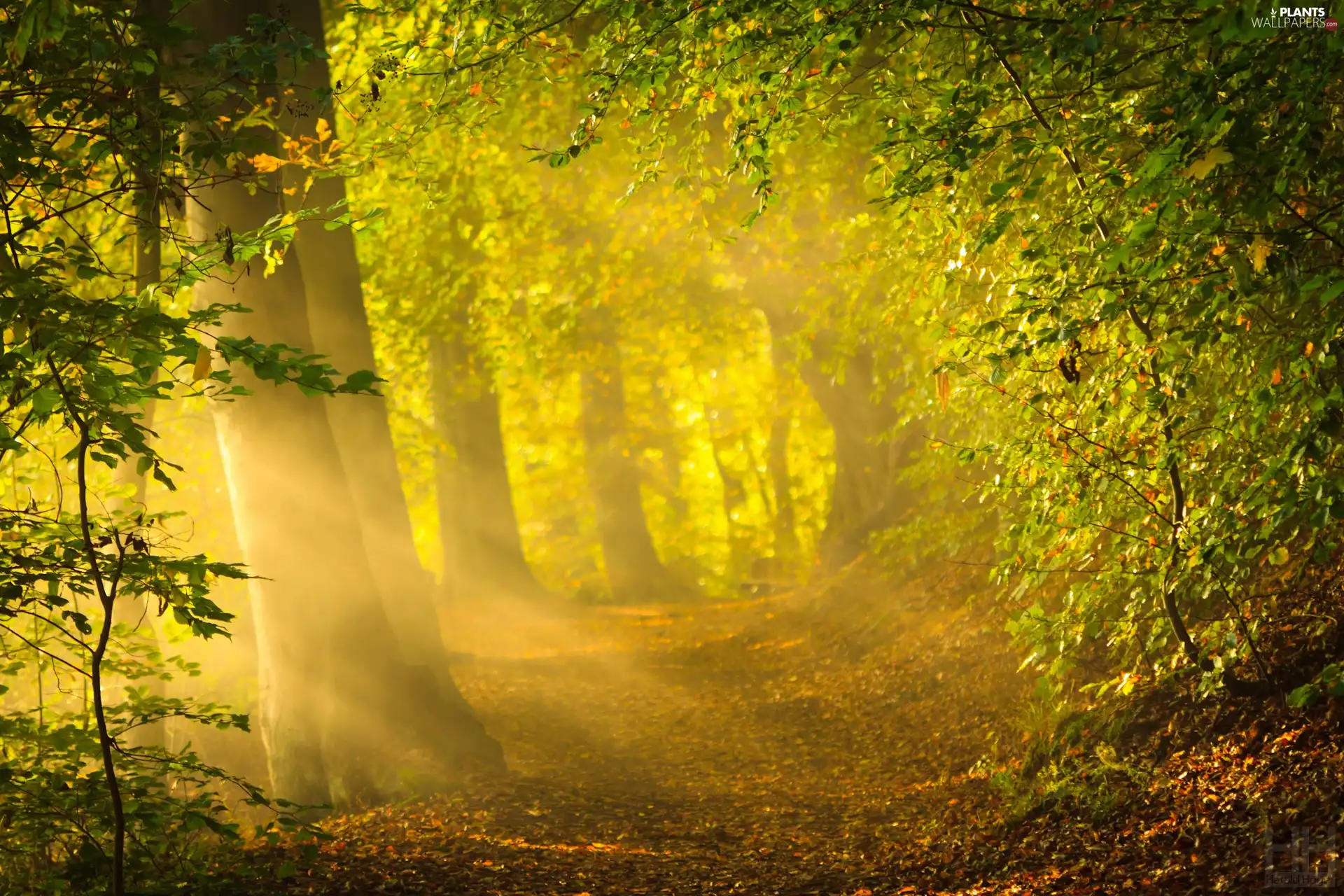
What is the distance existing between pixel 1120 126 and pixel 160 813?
560 centimetres

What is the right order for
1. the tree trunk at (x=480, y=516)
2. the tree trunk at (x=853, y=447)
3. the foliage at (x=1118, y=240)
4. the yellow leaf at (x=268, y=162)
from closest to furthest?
the foliage at (x=1118, y=240) → the yellow leaf at (x=268, y=162) → the tree trunk at (x=853, y=447) → the tree trunk at (x=480, y=516)

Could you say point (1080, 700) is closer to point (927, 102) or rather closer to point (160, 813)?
point (927, 102)

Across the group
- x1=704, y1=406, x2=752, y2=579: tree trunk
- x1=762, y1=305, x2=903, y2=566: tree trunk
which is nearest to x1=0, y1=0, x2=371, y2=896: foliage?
x1=762, y1=305, x2=903, y2=566: tree trunk

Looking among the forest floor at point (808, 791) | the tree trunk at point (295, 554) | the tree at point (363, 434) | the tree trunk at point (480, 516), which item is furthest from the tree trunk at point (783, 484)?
the tree trunk at point (295, 554)

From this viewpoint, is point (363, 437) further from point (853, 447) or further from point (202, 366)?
point (853, 447)

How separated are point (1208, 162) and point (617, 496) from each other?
2070cm

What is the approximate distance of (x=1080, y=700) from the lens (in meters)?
7.81

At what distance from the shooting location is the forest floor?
5.50m

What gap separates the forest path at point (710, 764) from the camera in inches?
276

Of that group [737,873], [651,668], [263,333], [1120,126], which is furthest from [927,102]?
[651,668]

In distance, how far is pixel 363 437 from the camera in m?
11.0

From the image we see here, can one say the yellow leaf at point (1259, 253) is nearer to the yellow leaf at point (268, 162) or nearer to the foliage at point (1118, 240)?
the foliage at point (1118, 240)

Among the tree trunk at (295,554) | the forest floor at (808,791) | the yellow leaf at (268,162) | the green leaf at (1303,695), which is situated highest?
the yellow leaf at (268,162)

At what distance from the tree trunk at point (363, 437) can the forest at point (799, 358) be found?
0.17 feet
